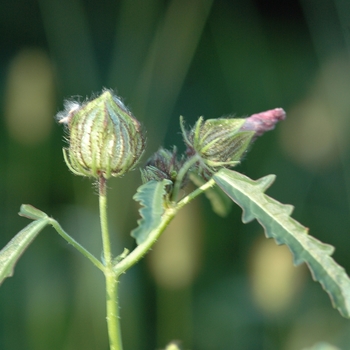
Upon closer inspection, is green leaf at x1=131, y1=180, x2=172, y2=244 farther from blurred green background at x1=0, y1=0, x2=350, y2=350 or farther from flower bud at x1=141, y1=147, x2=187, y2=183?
blurred green background at x1=0, y1=0, x2=350, y2=350

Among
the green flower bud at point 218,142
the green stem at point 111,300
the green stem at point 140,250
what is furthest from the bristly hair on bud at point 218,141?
the green stem at point 111,300

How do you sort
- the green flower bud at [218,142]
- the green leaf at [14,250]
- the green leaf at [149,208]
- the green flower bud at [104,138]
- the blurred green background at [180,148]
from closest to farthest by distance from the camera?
the green leaf at [149,208], the green leaf at [14,250], the green flower bud at [104,138], the green flower bud at [218,142], the blurred green background at [180,148]

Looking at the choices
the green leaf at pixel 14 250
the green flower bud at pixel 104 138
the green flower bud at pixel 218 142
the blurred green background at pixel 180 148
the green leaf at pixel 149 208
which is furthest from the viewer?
the blurred green background at pixel 180 148

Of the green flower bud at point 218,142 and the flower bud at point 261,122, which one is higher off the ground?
the flower bud at point 261,122

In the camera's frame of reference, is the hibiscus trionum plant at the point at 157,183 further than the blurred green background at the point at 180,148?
No

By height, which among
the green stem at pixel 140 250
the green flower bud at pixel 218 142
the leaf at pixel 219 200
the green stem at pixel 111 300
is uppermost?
the green flower bud at pixel 218 142

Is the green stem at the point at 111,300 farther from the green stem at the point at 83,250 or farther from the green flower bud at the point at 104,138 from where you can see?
the green flower bud at the point at 104,138

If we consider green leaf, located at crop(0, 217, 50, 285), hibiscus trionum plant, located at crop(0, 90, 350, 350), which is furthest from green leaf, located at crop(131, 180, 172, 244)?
green leaf, located at crop(0, 217, 50, 285)
